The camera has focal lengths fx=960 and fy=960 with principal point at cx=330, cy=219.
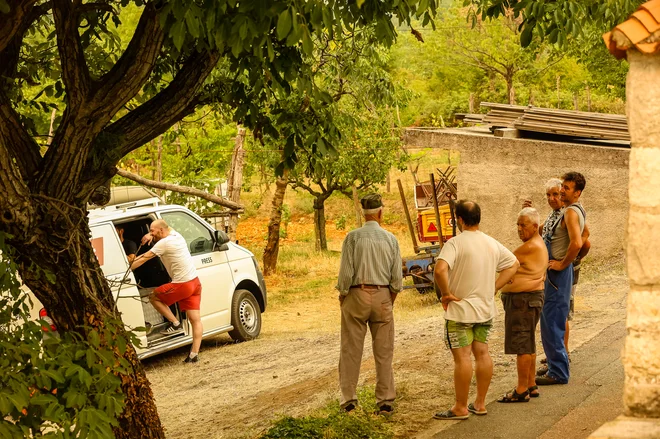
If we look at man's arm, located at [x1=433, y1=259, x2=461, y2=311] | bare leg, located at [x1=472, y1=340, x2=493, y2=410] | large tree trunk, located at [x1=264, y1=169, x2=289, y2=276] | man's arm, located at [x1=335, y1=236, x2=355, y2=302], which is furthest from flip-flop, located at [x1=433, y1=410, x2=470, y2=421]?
large tree trunk, located at [x1=264, y1=169, x2=289, y2=276]

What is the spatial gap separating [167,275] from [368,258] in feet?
17.9

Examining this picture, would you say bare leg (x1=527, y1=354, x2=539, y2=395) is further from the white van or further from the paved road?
the white van

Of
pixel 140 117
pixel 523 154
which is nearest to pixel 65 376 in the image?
pixel 140 117

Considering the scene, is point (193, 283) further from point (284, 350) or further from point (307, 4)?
point (307, 4)

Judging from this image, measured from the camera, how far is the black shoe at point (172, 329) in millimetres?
12203

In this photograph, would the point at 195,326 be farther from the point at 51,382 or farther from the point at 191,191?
the point at 51,382

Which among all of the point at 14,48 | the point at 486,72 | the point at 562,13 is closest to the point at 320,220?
the point at 486,72

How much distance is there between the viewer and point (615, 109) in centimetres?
3972

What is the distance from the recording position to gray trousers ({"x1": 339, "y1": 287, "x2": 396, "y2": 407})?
25.8 feet

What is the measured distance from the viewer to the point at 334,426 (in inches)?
285

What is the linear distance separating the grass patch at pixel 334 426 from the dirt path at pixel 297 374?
0.64 ft

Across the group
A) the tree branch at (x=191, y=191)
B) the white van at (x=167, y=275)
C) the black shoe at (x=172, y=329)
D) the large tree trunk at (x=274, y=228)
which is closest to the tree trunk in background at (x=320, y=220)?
the large tree trunk at (x=274, y=228)

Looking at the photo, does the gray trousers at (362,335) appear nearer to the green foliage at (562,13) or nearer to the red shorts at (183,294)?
the green foliage at (562,13)

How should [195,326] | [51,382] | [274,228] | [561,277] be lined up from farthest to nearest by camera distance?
[274,228] < [195,326] < [561,277] < [51,382]
